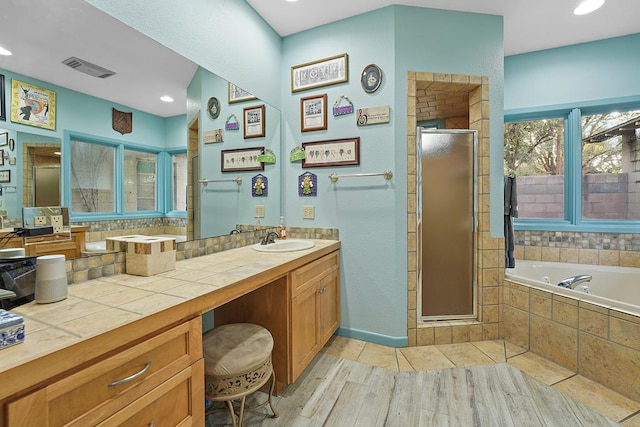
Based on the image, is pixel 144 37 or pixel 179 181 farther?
pixel 179 181

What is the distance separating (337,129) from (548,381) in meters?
2.22

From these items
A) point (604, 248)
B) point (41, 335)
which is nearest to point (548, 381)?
point (604, 248)

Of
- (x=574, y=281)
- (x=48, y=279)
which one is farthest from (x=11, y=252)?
(x=574, y=281)

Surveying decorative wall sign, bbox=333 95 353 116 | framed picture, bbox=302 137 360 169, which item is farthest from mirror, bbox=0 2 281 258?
decorative wall sign, bbox=333 95 353 116

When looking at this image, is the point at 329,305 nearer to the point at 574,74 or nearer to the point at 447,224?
the point at 447,224

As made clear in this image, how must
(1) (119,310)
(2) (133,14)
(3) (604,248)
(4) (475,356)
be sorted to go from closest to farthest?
1. (1) (119,310)
2. (2) (133,14)
3. (4) (475,356)
4. (3) (604,248)

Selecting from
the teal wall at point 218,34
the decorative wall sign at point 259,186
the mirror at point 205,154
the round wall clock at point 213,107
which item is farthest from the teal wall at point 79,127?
the decorative wall sign at point 259,186

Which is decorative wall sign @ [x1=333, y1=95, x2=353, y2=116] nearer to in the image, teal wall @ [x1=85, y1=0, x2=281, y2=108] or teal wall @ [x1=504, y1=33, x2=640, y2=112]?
teal wall @ [x1=85, y1=0, x2=281, y2=108]

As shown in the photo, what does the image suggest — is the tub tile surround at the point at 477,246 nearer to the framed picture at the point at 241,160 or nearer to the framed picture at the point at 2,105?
the framed picture at the point at 241,160

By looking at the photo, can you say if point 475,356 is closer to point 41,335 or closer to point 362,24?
point 41,335

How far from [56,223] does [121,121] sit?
1.74ft

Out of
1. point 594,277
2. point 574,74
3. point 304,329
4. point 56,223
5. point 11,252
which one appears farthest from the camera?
point 574,74

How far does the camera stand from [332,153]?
7.42ft

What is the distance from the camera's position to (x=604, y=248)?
8.36 feet
